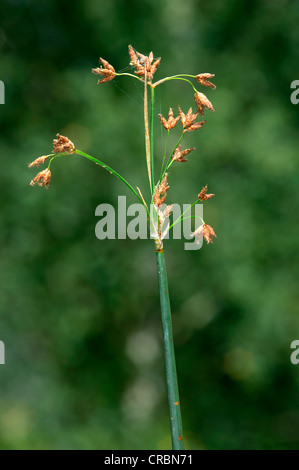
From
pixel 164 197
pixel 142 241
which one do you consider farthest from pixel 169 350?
pixel 142 241

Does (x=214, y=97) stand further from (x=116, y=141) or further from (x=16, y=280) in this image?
(x=16, y=280)

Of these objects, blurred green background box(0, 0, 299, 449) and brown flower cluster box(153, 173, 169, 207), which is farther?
blurred green background box(0, 0, 299, 449)

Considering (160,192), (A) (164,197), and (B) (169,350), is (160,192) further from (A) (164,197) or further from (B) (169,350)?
(B) (169,350)

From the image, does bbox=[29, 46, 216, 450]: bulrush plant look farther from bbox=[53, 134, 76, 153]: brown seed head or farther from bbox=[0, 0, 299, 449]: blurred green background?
bbox=[0, 0, 299, 449]: blurred green background

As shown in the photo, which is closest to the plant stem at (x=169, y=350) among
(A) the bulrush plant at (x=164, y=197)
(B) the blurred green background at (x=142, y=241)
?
(A) the bulrush plant at (x=164, y=197)

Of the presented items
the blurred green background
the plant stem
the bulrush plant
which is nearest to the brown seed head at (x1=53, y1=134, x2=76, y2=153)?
the bulrush plant

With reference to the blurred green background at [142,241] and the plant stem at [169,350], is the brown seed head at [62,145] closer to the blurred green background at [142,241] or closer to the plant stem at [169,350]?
the plant stem at [169,350]

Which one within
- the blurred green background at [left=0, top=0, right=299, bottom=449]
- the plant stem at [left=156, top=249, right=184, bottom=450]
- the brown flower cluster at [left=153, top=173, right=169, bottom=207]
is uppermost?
the blurred green background at [left=0, top=0, right=299, bottom=449]

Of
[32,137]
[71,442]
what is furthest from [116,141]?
[71,442]

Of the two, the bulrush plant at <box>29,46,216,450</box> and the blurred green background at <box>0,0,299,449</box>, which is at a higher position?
Result: the blurred green background at <box>0,0,299,449</box>
